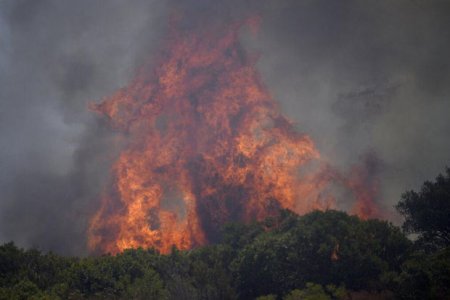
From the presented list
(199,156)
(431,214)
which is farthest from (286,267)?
(199,156)

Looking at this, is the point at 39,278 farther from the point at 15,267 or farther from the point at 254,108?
the point at 254,108

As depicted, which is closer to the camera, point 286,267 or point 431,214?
point 286,267

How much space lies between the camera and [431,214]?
54.6 m

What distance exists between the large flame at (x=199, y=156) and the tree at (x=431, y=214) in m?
12.6

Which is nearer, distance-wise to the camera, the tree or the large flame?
the tree

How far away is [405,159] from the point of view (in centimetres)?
6688

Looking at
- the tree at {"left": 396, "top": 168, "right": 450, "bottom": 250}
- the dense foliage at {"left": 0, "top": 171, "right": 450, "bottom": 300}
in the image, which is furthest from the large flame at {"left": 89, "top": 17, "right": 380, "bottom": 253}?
the tree at {"left": 396, "top": 168, "right": 450, "bottom": 250}

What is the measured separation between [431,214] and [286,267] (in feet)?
68.6

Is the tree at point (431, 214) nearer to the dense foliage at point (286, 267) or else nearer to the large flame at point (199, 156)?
the dense foliage at point (286, 267)

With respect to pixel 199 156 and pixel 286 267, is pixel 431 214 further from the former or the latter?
pixel 199 156

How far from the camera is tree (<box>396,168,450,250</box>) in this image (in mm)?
54219

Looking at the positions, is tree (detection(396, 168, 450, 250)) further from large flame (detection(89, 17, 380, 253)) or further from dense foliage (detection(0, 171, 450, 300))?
large flame (detection(89, 17, 380, 253))

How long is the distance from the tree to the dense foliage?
0.13m

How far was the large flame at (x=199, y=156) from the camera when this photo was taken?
68.0 metres
